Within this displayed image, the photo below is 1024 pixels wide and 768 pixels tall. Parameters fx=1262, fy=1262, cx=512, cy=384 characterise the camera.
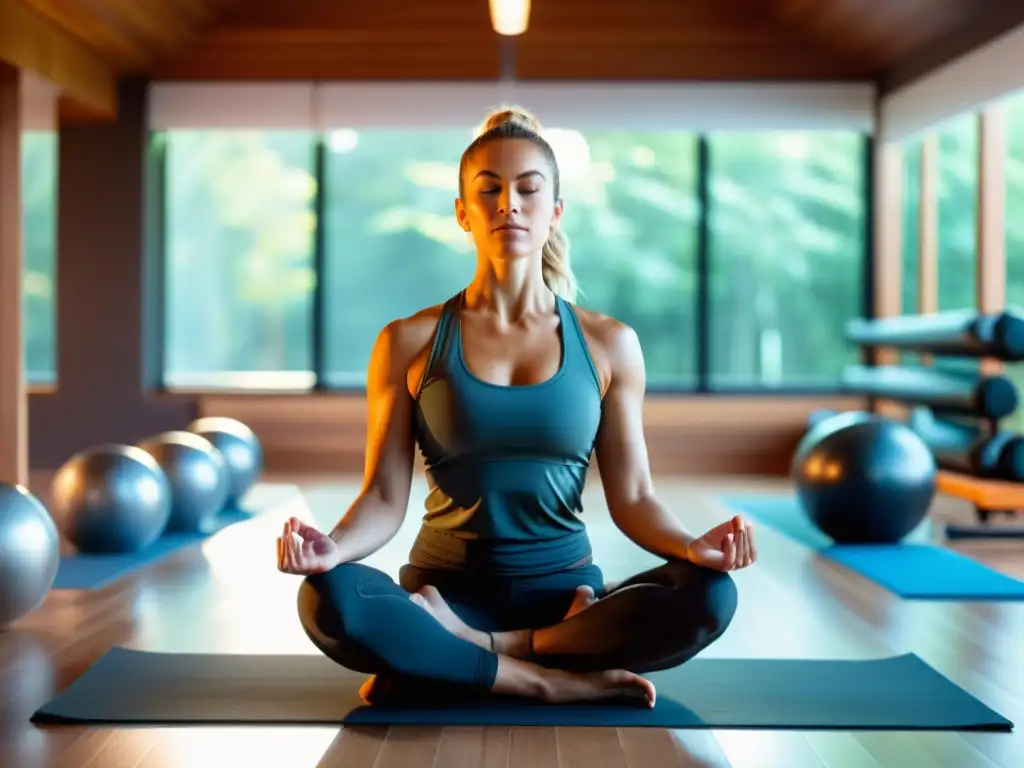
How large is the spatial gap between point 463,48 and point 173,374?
2.68 meters

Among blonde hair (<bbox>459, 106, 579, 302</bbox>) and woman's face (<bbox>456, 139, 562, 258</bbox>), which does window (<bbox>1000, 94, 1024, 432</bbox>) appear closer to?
blonde hair (<bbox>459, 106, 579, 302</bbox>)

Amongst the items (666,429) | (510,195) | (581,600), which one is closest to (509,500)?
(581,600)

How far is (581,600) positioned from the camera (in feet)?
7.64

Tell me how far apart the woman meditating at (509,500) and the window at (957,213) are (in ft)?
15.0

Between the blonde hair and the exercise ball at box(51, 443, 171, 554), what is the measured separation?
2.04m

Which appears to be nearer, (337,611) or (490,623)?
(337,611)

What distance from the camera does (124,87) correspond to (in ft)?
24.7

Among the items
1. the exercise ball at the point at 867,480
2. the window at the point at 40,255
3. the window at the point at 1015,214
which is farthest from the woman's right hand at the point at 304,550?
the window at the point at 40,255

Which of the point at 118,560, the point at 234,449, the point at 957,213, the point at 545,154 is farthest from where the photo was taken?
the point at 957,213

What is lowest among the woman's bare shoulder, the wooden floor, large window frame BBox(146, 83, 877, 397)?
the wooden floor

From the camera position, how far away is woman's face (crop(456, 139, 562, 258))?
235 centimetres

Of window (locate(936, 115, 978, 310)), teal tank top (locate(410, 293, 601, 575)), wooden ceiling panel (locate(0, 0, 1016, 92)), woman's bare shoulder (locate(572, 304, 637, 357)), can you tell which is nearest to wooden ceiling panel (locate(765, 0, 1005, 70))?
wooden ceiling panel (locate(0, 0, 1016, 92))

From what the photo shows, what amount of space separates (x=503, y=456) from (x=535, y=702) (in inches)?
18.0

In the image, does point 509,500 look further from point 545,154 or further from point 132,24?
point 132,24
